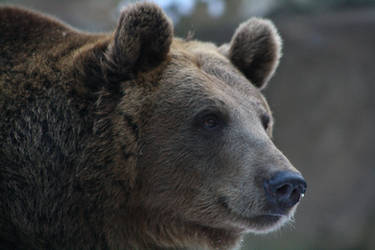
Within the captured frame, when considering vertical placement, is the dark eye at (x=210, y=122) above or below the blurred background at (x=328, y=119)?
above

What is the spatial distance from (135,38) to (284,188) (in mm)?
1832

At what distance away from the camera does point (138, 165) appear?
509 cm

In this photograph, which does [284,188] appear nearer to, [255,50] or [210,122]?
[210,122]

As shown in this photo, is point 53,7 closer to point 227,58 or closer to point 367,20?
point 367,20

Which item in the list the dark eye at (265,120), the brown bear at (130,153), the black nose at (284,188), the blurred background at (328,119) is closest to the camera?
the black nose at (284,188)

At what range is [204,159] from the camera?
514 cm

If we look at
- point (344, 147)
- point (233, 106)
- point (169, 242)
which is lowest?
point (344, 147)

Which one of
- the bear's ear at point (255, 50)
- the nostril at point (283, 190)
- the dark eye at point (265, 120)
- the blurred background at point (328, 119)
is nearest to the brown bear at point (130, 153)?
the nostril at point (283, 190)

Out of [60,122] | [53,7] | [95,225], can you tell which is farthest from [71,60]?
[53,7]

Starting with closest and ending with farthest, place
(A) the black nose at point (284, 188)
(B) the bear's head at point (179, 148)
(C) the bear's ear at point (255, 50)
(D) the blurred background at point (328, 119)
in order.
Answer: (A) the black nose at point (284, 188)
(B) the bear's head at point (179, 148)
(C) the bear's ear at point (255, 50)
(D) the blurred background at point (328, 119)

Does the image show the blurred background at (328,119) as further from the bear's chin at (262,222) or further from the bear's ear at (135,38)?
the bear's ear at (135,38)

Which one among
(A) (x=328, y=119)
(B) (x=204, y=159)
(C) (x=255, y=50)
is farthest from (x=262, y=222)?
Answer: (A) (x=328, y=119)

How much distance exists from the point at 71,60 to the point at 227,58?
1.77 metres

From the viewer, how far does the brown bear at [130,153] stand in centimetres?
491
